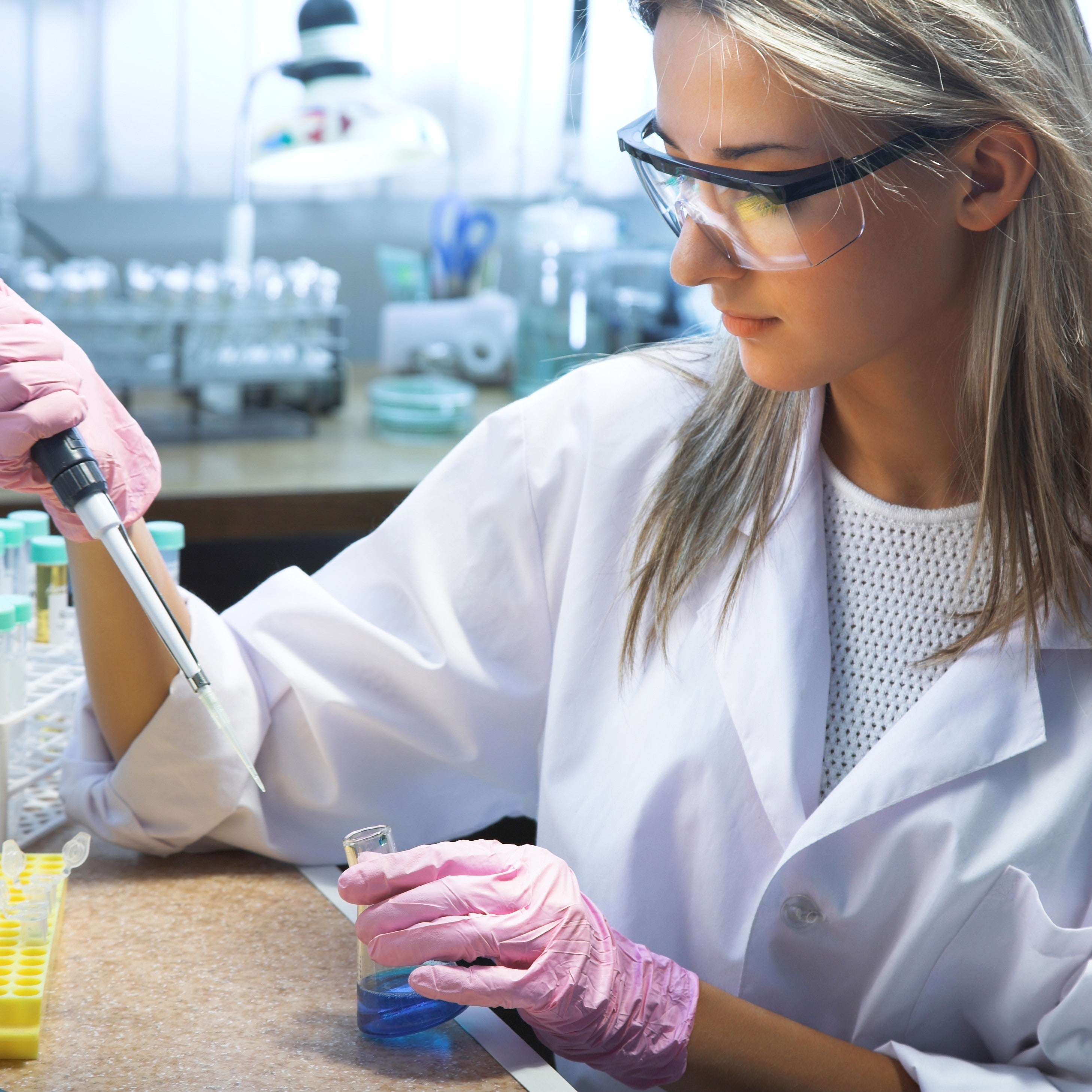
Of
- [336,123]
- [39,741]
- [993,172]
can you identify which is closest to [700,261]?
[993,172]

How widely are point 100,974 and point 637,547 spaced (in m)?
0.64

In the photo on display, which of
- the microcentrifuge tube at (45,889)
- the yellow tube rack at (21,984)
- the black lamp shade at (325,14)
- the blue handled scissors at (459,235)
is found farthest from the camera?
the blue handled scissors at (459,235)

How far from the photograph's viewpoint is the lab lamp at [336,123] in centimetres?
229

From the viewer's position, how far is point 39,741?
1.24 metres

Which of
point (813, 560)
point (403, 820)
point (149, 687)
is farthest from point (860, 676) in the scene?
point (149, 687)

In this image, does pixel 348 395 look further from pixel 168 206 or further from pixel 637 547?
pixel 637 547

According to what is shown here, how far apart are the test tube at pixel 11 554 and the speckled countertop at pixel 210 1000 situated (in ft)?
A: 0.83

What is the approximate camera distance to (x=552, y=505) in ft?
4.35

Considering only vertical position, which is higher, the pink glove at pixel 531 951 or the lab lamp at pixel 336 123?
the lab lamp at pixel 336 123

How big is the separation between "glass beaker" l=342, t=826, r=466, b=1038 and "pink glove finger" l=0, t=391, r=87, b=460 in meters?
0.39

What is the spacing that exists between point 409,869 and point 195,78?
2.46m

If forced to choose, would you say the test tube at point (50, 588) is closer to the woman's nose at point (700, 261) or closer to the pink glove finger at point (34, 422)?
the pink glove finger at point (34, 422)

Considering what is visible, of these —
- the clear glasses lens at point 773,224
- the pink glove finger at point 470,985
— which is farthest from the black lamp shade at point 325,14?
the pink glove finger at point 470,985

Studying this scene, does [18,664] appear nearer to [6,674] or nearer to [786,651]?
[6,674]
